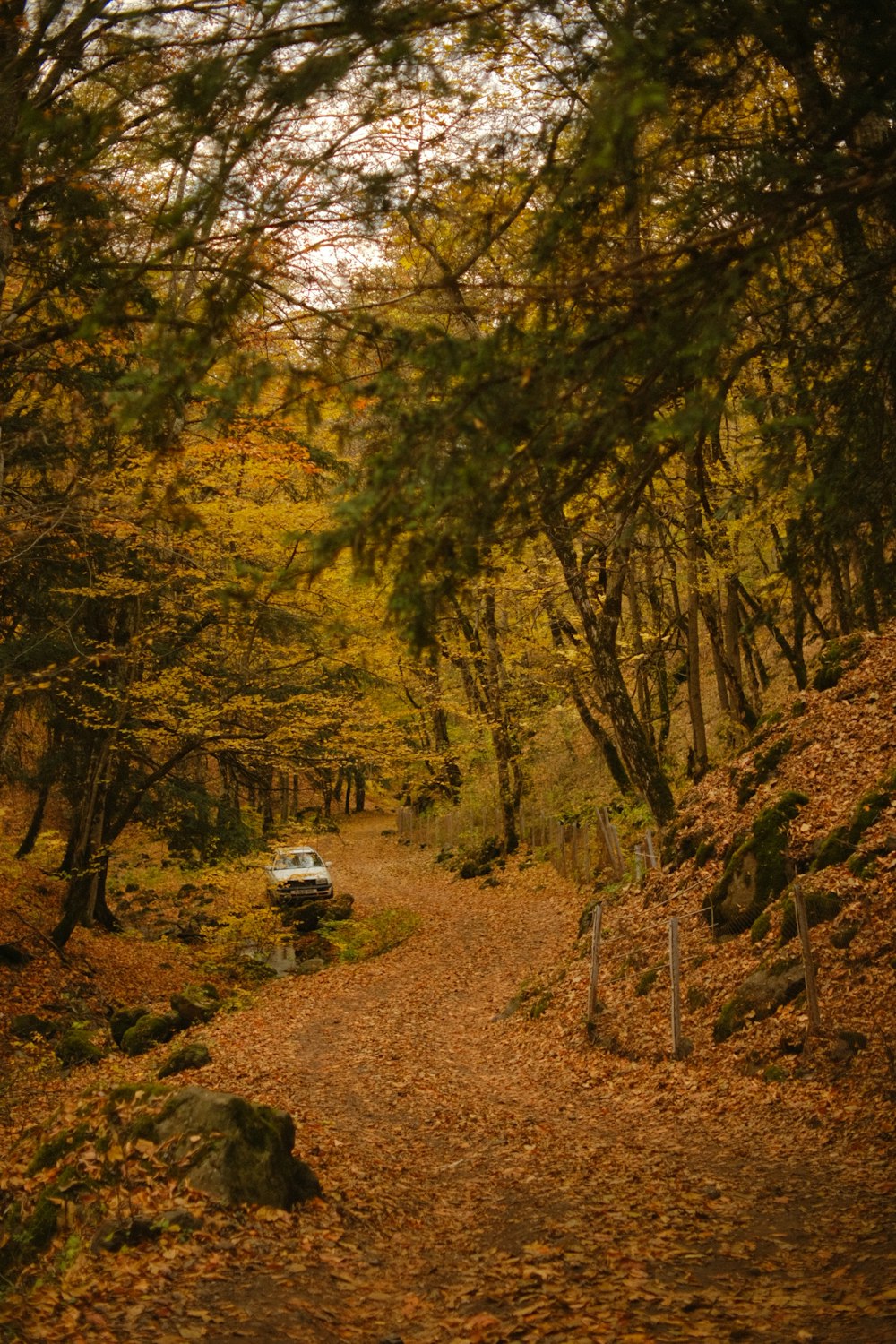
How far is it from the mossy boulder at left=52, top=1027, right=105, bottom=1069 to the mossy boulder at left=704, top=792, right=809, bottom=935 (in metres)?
7.88

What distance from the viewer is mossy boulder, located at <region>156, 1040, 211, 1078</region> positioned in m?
10.7

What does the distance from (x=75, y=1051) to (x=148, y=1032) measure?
1.03 m

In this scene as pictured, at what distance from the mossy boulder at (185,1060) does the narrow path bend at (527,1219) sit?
298 millimetres

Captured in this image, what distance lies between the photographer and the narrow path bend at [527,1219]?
4.89 metres

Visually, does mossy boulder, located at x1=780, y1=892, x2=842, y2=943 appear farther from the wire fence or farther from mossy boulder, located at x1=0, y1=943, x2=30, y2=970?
mossy boulder, located at x1=0, y1=943, x2=30, y2=970

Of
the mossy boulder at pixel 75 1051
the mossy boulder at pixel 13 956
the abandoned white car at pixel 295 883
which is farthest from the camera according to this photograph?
the abandoned white car at pixel 295 883

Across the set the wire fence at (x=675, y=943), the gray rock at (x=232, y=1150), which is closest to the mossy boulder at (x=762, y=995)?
the wire fence at (x=675, y=943)

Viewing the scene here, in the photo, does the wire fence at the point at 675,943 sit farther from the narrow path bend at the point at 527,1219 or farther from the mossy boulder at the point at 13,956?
the mossy boulder at the point at 13,956

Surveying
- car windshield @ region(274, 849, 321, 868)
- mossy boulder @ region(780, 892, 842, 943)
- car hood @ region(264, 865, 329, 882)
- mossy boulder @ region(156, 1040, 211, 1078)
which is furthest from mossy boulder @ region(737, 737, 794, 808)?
car windshield @ region(274, 849, 321, 868)

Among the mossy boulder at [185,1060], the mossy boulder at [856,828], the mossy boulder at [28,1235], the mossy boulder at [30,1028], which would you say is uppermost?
the mossy boulder at [856,828]

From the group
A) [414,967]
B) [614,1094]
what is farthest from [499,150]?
[414,967]

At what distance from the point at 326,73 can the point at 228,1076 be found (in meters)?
9.27

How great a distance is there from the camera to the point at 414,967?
17.6 m

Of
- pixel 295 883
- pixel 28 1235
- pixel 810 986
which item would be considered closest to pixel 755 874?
pixel 810 986
